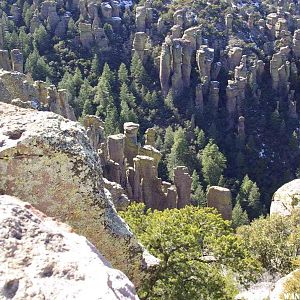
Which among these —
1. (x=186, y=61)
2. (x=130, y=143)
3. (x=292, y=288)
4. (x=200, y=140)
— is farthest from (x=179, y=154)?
(x=292, y=288)

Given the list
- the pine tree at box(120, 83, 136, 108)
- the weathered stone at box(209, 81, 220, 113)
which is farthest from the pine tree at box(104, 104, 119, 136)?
the weathered stone at box(209, 81, 220, 113)

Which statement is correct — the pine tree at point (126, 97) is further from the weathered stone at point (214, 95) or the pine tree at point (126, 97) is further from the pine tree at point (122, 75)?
the weathered stone at point (214, 95)

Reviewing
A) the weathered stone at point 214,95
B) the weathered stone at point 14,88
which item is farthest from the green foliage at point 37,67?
the weathered stone at point 14,88

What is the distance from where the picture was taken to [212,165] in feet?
140

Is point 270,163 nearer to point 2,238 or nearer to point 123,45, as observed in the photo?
point 123,45

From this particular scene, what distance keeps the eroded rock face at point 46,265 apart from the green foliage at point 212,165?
3610 centimetres

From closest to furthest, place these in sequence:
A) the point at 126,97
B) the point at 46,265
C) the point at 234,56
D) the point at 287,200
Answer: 1. the point at 46,265
2. the point at 287,200
3. the point at 126,97
4. the point at 234,56

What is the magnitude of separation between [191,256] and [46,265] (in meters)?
6.51

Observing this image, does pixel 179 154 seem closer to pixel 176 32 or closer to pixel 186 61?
pixel 186 61

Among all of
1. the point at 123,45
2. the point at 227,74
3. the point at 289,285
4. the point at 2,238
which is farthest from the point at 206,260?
the point at 123,45

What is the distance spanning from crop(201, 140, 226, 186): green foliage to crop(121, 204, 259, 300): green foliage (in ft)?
96.7

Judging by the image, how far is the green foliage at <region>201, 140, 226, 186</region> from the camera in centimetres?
4238

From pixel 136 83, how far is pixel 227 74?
10.6 m

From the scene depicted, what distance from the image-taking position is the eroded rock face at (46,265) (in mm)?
5301
